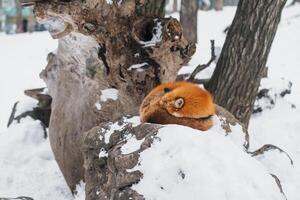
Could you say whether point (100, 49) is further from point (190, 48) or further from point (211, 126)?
point (211, 126)

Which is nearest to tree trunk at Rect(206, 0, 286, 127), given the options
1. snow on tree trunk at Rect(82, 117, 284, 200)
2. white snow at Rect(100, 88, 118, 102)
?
white snow at Rect(100, 88, 118, 102)

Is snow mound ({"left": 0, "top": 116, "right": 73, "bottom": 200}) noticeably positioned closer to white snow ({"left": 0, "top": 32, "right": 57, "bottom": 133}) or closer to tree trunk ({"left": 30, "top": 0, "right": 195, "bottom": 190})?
tree trunk ({"left": 30, "top": 0, "right": 195, "bottom": 190})

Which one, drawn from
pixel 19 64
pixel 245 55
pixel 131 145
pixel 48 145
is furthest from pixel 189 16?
pixel 131 145

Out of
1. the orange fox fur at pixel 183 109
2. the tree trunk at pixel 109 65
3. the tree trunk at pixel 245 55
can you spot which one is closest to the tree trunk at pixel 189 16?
the tree trunk at pixel 245 55

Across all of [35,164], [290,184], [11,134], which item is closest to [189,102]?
[290,184]

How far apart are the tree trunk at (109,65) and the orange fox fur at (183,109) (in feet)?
3.91

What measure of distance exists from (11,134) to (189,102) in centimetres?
339

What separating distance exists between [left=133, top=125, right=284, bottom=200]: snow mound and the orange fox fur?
42cm

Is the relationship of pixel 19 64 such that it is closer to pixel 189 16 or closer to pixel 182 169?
pixel 189 16

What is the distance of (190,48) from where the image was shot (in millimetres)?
4477

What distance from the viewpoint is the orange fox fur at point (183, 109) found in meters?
3.06

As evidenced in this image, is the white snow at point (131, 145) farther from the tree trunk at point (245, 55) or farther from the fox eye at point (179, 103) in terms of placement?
the tree trunk at point (245, 55)

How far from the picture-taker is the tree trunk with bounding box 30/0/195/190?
167 inches

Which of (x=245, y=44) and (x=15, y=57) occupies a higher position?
(x=245, y=44)
